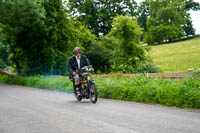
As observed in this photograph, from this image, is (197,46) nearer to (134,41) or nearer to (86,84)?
(134,41)

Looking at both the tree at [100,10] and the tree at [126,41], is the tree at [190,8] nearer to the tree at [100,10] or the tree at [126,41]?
the tree at [100,10]

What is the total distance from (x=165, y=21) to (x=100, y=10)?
22190 mm

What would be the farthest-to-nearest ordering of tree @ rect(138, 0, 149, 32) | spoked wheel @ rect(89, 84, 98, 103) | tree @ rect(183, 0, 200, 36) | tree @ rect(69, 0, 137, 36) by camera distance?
tree @ rect(138, 0, 149, 32)
tree @ rect(183, 0, 200, 36)
tree @ rect(69, 0, 137, 36)
spoked wheel @ rect(89, 84, 98, 103)

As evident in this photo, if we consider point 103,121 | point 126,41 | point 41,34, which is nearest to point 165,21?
point 126,41

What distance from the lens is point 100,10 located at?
5775 cm

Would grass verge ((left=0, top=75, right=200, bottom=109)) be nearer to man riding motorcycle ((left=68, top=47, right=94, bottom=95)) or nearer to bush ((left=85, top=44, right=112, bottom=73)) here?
man riding motorcycle ((left=68, top=47, right=94, bottom=95))

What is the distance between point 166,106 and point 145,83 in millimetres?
2720

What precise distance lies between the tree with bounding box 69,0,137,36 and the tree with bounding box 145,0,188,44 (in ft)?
40.5

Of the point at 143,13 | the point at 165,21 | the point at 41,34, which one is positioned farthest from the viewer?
the point at 143,13

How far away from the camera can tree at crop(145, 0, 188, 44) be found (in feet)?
225

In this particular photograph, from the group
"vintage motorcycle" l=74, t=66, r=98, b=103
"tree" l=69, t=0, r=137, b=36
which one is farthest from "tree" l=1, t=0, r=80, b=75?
"tree" l=69, t=0, r=137, b=36

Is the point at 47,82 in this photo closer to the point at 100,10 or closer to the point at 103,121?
the point at 103,121

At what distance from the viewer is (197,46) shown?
54.6m

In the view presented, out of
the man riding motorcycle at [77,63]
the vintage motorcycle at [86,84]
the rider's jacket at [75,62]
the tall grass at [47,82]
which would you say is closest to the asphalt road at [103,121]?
the vintage motorcycle at [86,84]
